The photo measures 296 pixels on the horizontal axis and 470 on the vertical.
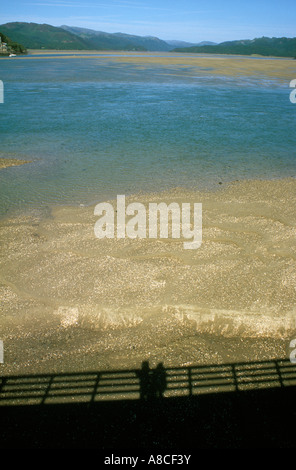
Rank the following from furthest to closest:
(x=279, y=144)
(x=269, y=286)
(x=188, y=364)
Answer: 1. (x=279, y=144)
2. (x=269, y=286)
3. (x=188, y=364)

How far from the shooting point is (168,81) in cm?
4141

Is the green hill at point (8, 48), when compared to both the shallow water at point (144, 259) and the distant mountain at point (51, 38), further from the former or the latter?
the shallow water at point (144, 259)

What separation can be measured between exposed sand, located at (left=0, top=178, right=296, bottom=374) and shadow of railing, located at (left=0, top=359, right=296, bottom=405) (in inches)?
6.2

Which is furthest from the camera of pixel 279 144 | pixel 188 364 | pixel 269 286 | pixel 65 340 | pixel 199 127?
pixel 199 127

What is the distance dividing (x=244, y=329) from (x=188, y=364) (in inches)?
55.5

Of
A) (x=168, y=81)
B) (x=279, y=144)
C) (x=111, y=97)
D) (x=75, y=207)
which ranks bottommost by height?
(x=75, y=207)

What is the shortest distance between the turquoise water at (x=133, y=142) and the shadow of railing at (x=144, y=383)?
6.59 meters

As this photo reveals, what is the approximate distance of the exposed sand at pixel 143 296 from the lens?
17.1 ft

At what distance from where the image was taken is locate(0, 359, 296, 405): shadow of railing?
4.54 m

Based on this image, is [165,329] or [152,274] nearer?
[165,329]

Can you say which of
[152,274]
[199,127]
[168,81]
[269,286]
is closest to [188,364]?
[152,274]

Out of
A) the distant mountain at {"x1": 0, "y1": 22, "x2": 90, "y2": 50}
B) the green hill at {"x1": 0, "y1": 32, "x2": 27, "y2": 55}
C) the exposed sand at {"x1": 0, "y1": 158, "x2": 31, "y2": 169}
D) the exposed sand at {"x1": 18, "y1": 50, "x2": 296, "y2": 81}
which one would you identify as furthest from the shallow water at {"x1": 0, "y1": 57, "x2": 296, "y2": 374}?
the distant mountain at {"x1": 0, "y1": 22, "x2": 90, "y2": 50}

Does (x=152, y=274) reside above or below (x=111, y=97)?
below
